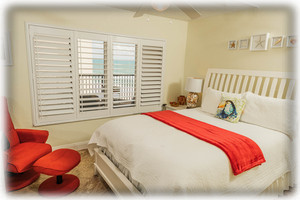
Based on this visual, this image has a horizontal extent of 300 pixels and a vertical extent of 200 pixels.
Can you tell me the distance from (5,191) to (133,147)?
156 centimetres

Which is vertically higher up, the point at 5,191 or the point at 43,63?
the point at 43,63

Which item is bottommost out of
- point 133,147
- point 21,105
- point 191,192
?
point 191,192

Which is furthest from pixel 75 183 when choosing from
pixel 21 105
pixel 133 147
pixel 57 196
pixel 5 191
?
pixel 21 105

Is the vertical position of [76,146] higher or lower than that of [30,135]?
lower

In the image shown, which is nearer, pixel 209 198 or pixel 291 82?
pixel 209 198

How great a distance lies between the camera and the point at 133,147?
6.02 ft

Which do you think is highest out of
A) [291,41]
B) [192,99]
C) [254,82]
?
[291,41]

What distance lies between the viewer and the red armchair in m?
1.98

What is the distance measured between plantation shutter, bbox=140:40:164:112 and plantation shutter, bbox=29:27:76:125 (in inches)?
52.5

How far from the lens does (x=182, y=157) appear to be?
5.19 ft

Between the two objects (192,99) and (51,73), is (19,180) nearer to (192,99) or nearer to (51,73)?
Result: (51,73)

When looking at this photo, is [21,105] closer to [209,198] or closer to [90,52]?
[90,52]

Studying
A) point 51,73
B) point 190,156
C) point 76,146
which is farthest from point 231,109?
point 51,73

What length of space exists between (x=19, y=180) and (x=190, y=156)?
2.08 meters
